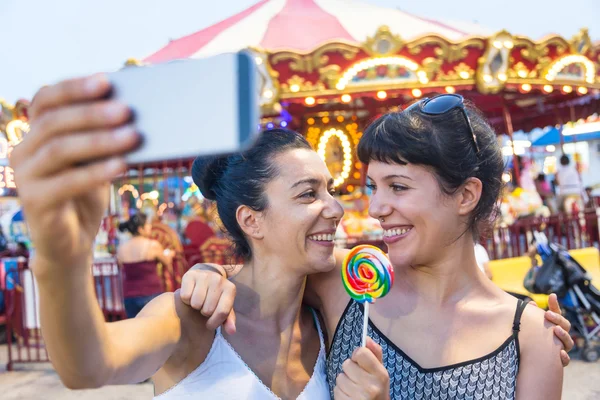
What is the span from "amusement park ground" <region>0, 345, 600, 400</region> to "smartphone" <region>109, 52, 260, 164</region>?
4.91 meters

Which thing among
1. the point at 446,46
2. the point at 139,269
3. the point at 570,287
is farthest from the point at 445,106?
the point at 446,46

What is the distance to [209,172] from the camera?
219 centimetres

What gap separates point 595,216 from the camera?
8.96m

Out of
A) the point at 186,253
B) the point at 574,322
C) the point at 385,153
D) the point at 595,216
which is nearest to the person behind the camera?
the point at 385,153

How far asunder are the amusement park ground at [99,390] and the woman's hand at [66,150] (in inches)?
194

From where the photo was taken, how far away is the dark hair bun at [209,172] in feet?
7.02

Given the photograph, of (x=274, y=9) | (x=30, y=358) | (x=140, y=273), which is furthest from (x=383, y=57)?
(x=30, y=358)

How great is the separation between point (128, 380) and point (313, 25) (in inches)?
363

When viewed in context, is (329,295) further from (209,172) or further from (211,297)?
(209,172)

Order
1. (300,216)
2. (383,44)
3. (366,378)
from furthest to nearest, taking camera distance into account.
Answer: (383,44) < (300,216) < (366,378)

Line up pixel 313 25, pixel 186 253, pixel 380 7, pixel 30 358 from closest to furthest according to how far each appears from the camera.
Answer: pixel 30 358 < pixel 186 253 < pixel 313 25 < pixel 380 7

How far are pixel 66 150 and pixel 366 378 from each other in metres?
0.99

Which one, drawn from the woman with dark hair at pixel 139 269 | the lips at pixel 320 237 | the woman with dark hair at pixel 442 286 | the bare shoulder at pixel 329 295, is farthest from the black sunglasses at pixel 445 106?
the woman with dark hair at pixel 139 269

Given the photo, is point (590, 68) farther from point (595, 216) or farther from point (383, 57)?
point (383, 57)
